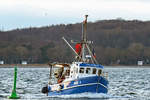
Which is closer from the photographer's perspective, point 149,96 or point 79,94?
point 79,94

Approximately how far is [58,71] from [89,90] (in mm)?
10057

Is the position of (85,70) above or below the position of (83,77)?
above

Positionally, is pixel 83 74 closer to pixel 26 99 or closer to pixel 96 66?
pixel 96 66

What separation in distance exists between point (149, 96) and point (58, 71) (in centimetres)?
1381

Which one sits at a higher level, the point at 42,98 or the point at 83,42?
the point at 83,42

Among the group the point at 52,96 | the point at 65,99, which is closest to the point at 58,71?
the point at 52,96

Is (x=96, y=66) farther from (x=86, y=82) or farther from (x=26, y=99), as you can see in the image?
(x=26, y=99)

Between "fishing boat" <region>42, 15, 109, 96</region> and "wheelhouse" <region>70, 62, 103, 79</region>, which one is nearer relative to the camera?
"fishing boat" <region>42, 15, 109, 96</region>

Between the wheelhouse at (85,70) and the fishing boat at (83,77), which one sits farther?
the wheelhouse at (85,70)

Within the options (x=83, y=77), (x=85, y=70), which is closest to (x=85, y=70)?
(x=85, y=70)

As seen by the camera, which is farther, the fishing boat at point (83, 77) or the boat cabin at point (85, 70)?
the boat cabin at point (85, 70)

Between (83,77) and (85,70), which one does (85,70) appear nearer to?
(85,70)

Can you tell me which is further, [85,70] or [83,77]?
[85,70]

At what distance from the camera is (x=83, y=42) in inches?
3086
